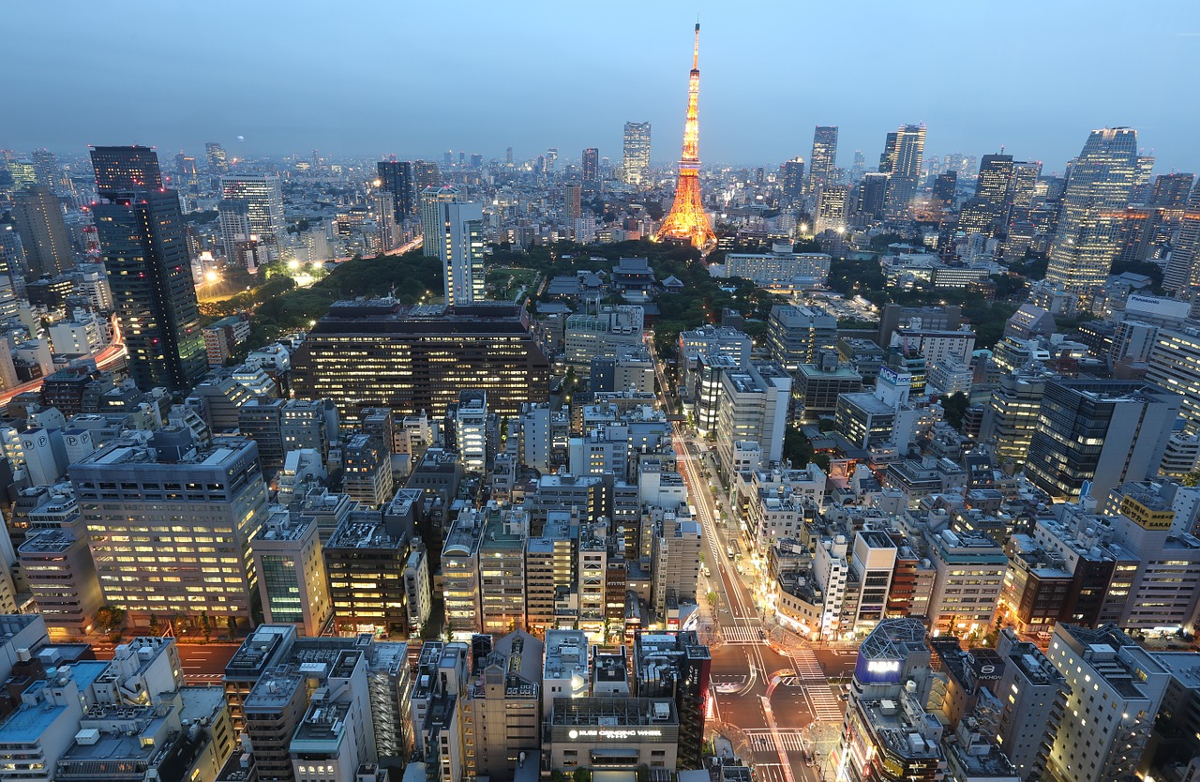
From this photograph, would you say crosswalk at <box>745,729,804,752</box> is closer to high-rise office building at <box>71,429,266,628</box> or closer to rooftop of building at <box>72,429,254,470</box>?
high-rise office building at <box>71,429,266,628</box>

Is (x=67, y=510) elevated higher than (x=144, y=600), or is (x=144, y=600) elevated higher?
(x=67, y=510)

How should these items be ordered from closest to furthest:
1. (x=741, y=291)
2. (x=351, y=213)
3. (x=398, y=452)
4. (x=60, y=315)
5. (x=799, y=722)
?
(x=799, y=722)
(x=398, y=452)
(x=60, y=315)
(x=741, y=291)
(x=351, y=213)

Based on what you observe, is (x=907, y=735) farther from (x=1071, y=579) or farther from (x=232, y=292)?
(x=232, y=292)

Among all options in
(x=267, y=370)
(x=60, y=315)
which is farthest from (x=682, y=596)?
(x=60, y=315)

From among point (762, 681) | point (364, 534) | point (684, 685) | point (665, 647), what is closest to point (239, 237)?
point (364, 534)

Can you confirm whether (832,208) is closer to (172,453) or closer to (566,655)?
(566,655)

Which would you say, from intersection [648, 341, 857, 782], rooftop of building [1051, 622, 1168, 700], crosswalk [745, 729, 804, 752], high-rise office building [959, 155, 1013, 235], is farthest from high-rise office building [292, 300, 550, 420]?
high-rise office building [959, 155, 1013, 235]
